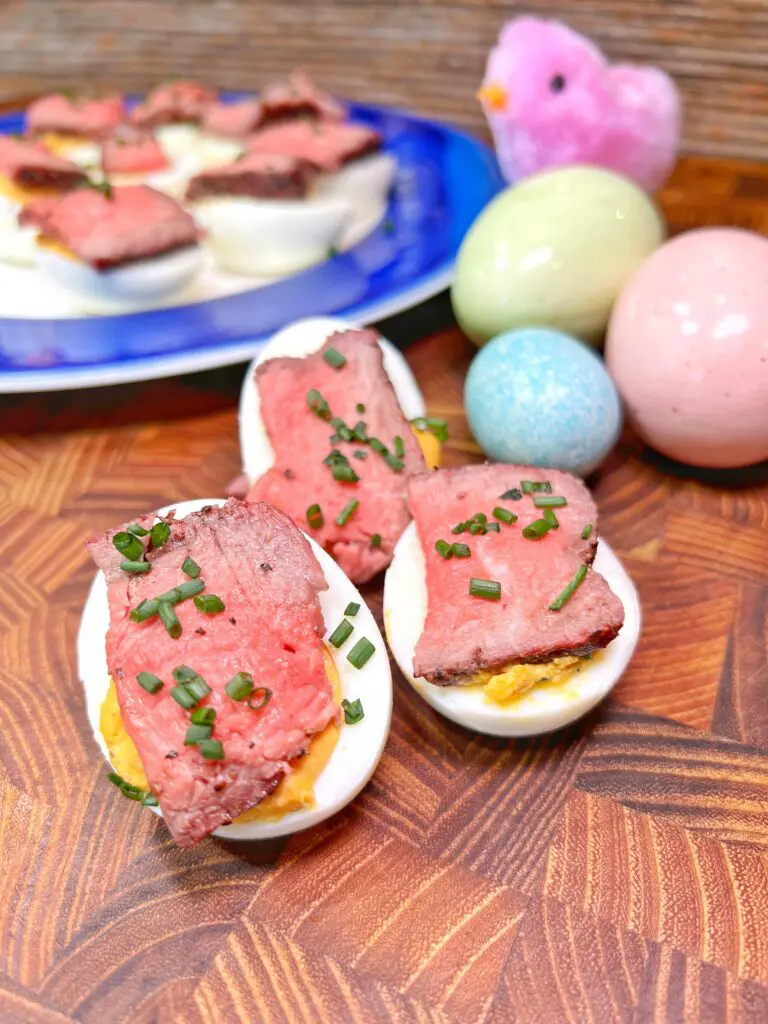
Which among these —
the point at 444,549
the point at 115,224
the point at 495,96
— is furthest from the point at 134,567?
the point at 495,96

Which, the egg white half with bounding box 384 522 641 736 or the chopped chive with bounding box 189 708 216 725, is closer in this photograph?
the chopped chive with bounding box 189 708 216 725

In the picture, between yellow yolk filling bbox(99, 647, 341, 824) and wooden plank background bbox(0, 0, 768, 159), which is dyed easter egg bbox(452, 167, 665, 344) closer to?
yellow yolk filling bbox(99, 647, 341, 824)

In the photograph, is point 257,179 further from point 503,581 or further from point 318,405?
point 503,581

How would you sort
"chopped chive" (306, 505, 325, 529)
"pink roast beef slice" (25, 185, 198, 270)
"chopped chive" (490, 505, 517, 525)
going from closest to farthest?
"chopped chive" (490, 505, 517, 525), "chopped chive" (306, 505, 325, 529), "pink roast beef slice" (25, 185, 198, 270)

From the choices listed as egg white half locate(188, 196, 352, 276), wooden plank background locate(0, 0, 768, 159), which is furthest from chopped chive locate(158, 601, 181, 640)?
wooden plank background locate(0, 0, 768, 159)

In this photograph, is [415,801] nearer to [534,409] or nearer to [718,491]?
[534,409]

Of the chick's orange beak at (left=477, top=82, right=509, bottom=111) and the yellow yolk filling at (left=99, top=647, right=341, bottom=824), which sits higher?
the chick's orange beak at (left=477, top=82, right=509, bottom=111)
